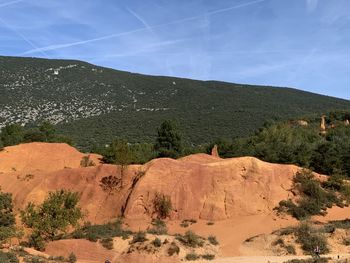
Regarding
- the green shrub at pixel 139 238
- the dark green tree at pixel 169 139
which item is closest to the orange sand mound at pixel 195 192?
the green shrub at pixel 139 238

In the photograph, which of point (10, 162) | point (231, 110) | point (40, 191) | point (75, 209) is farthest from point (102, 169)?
point (231, 110)

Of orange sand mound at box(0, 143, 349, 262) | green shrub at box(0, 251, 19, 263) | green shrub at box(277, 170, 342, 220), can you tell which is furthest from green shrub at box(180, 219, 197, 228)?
green shrub at box(0, 251, 19, 263)

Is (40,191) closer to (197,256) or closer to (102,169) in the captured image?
(102,169)

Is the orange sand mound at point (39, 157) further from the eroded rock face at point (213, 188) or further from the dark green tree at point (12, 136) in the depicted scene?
the eroded rock face at point (213, 188)

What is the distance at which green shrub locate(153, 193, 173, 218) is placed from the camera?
32.6 m

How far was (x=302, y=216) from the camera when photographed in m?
32.3

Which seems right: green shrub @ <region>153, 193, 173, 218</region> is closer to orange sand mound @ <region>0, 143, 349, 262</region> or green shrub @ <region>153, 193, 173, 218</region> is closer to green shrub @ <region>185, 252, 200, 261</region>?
orange sand mound @ <region>0, 143, 349, 262</region>

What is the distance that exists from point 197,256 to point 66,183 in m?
18.4

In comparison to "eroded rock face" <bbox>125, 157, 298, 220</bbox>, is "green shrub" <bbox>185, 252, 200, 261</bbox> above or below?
below

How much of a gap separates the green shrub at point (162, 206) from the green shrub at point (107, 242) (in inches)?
308

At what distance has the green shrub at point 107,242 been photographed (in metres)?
24.6

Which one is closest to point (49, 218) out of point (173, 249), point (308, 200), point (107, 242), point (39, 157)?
point (107, 242)

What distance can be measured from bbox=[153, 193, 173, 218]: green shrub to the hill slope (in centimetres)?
4961

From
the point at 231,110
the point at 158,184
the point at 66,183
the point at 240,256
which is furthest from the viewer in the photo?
the point at 231,110
